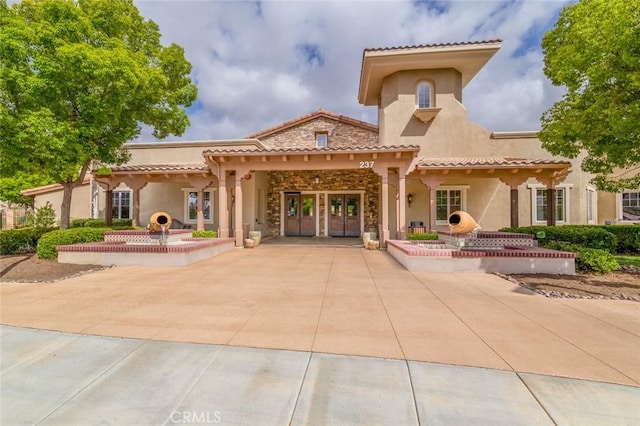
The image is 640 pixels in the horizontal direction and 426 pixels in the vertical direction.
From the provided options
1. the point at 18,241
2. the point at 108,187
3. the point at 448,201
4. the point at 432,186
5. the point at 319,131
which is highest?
the point at 319,131

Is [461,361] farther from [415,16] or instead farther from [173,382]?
[415,16]

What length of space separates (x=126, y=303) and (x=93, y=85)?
26.3 ft

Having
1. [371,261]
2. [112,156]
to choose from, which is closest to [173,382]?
[371,261]

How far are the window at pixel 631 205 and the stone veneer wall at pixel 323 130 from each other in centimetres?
1220

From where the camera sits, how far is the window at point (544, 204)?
1338 centimetres

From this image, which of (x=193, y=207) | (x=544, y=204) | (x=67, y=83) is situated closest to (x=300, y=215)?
(x=193, y=207)

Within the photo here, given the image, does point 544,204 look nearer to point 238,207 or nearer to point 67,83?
point 238,207

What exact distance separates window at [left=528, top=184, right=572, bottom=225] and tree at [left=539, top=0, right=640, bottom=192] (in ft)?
17.5

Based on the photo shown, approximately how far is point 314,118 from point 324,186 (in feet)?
14.1

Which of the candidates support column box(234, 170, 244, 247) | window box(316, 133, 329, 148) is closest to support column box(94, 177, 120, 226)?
support column box(234, 170, 244, 247)

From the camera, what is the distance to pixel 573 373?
2.71 meters

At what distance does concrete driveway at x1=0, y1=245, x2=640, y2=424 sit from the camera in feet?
7.38

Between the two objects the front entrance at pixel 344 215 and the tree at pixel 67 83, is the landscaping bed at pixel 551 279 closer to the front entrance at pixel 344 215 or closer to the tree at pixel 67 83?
the tree at pixel 67 83

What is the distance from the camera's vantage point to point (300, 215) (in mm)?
16531
